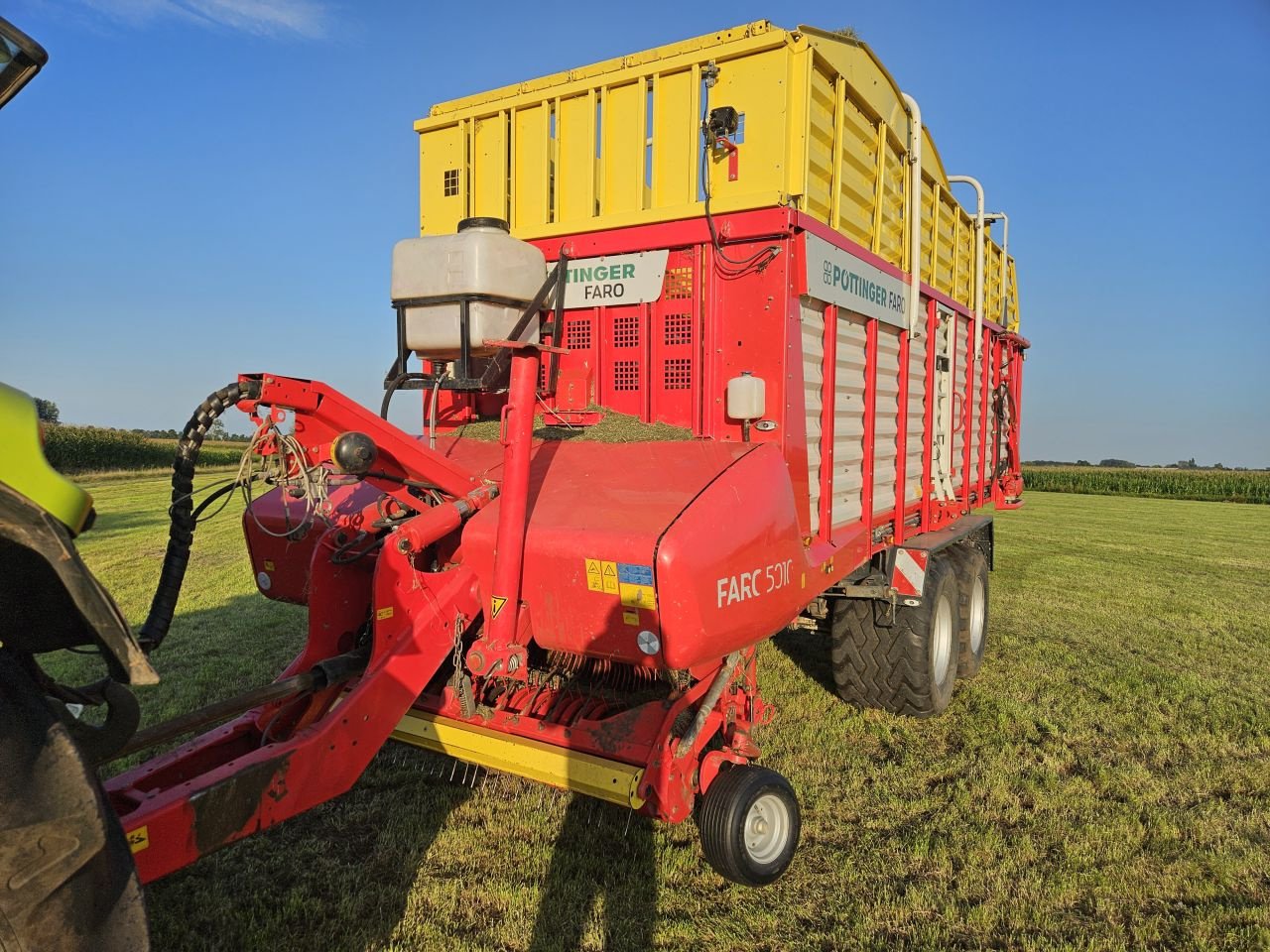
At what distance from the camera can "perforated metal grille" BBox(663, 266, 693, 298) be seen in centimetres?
344

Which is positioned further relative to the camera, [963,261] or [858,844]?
[963,261]

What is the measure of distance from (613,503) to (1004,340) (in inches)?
235

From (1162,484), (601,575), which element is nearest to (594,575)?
(601,575)

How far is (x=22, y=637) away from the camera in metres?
1.52

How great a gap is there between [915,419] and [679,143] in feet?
7.68

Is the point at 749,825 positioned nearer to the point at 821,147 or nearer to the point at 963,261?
the point at 821,147

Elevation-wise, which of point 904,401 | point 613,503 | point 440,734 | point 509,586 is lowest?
point 440,734

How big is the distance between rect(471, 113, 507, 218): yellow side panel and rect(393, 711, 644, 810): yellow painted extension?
2.59 metres

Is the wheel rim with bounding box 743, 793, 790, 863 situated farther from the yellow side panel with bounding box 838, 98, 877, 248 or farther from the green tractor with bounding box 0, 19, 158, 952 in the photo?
the yellow side panel with bounding box 838, 98, 877, 248

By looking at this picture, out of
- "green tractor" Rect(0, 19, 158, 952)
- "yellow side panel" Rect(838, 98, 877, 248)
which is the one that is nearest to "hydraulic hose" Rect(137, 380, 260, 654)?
"green tractor" Rect(0, 19, 158, 952)

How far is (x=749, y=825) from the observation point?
9.27 feet

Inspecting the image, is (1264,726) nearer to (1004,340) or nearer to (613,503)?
(1004,340)

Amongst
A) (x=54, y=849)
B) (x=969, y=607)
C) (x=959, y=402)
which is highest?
(x=959, y=402)

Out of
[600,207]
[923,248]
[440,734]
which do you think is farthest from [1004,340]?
[440,734]
